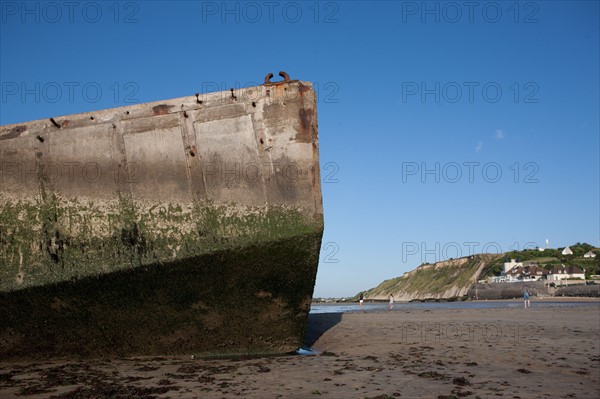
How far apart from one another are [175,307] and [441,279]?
111 metres

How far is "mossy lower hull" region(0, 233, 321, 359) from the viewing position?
20.4 ft

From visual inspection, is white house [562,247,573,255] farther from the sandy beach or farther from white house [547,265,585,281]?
the sandy beach

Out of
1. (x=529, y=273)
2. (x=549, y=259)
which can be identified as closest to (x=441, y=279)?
(x=549, y=259)

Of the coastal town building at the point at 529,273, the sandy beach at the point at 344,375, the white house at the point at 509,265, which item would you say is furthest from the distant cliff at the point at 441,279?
the sandy beach at the point at 344,375

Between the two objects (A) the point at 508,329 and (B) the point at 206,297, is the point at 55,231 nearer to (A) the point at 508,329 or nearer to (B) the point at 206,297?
(B) the point at 206,297

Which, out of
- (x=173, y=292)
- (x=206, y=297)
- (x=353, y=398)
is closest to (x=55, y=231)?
(x=173, y=292)

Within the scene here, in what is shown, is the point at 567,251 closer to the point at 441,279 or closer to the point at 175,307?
the point at 441,279

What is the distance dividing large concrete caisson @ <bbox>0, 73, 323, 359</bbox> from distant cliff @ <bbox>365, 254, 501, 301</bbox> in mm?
88252

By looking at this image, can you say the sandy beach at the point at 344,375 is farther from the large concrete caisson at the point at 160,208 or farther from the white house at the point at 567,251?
the white house at the point at 567,251

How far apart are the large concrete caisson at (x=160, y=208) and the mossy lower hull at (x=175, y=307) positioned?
2cm

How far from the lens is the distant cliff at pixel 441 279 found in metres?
97.4

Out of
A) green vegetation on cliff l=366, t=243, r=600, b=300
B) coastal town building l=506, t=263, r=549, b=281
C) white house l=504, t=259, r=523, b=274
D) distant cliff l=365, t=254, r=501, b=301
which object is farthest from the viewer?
distant cliff l=365, t=254, r=501, b=301

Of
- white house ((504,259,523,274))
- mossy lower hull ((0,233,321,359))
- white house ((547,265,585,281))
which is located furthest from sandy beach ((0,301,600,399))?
white house ((504,259,523,274))

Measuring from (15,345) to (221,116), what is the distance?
4.46 meters
